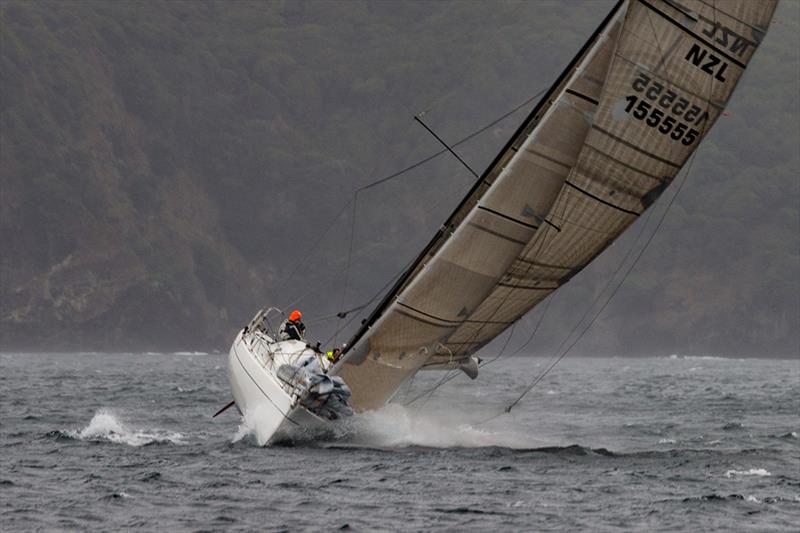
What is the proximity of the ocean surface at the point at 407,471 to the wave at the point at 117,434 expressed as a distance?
0.17 ft

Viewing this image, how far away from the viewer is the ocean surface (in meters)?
14.7

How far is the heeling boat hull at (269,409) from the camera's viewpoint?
2000 centimetres

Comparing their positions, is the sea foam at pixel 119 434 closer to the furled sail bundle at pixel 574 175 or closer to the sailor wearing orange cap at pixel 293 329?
the sailor wearing orange cap at pixel 293 329

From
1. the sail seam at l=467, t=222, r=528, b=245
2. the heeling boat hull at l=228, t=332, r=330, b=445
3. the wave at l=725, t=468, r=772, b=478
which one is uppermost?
the sail seam at l=467, t=222, r=528, b=245

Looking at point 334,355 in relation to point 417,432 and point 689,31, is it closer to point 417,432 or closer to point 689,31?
point 417,432

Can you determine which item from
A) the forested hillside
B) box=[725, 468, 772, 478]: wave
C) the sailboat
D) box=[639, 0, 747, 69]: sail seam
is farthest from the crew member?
the forested hillside

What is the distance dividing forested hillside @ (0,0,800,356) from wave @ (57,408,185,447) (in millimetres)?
78364

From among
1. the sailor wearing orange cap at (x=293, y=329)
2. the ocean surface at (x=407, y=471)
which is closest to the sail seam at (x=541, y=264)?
the ocean surface at (x=407, y=471)

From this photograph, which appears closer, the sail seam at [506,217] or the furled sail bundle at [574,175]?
the furled sail bundle at [574,175]

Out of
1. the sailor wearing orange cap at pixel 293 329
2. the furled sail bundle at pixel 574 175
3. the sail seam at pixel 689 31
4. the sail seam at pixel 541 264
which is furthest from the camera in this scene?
the sailor wearing orange cap at pixel 293 329

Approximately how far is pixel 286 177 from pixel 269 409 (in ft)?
372

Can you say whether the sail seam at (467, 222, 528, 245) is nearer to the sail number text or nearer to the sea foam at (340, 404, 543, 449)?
the sail number text

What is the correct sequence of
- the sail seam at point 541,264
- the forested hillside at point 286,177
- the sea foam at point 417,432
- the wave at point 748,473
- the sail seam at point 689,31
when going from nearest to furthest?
1. the sail seam at point 689,31
2. the wave at point 748,473
3. the sail seam at point 541,264
4. the sea foam at point 417,432
5. the forested hillside at point 286,177

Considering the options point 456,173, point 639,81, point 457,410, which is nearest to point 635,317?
point 456,173
